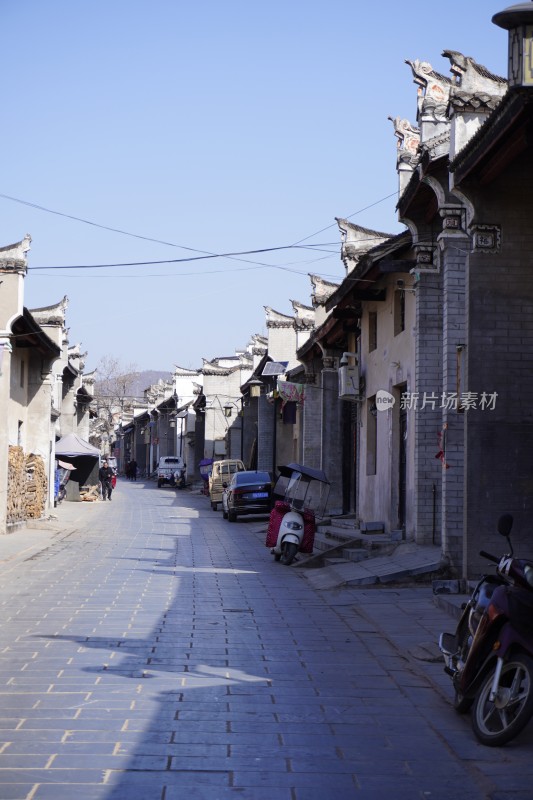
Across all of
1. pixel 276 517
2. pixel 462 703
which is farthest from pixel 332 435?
pixel 462 703

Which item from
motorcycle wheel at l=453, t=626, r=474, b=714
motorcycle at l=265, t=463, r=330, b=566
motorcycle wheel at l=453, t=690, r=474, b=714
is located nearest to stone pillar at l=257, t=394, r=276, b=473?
motorcycle at l=265, t=463, r=330, b=566

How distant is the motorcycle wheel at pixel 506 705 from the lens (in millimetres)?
6793

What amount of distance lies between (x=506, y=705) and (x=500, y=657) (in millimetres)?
300

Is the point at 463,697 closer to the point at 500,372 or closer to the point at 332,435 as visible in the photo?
the point at 500,372

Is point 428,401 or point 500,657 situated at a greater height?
point 428,401

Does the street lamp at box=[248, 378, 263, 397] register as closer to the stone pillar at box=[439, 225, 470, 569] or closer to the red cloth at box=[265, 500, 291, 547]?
the red cloth at box=[265, 500, 291, 547]

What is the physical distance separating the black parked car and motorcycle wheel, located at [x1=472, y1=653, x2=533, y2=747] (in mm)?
28424

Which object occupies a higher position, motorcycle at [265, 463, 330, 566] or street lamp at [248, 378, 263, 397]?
street lamp at [248, 378, 263, 397]

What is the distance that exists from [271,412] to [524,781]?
4555cm

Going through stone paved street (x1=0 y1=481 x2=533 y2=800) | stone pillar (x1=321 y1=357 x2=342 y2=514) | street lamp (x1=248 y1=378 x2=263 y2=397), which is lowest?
stone paved street (x1=0 y1=481 x2=533 y2=800)

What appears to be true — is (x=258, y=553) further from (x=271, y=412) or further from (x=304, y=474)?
(x=271, y=412)

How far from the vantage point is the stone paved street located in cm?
618

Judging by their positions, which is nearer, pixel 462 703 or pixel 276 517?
pixel 462 703

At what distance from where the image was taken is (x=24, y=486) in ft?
102
